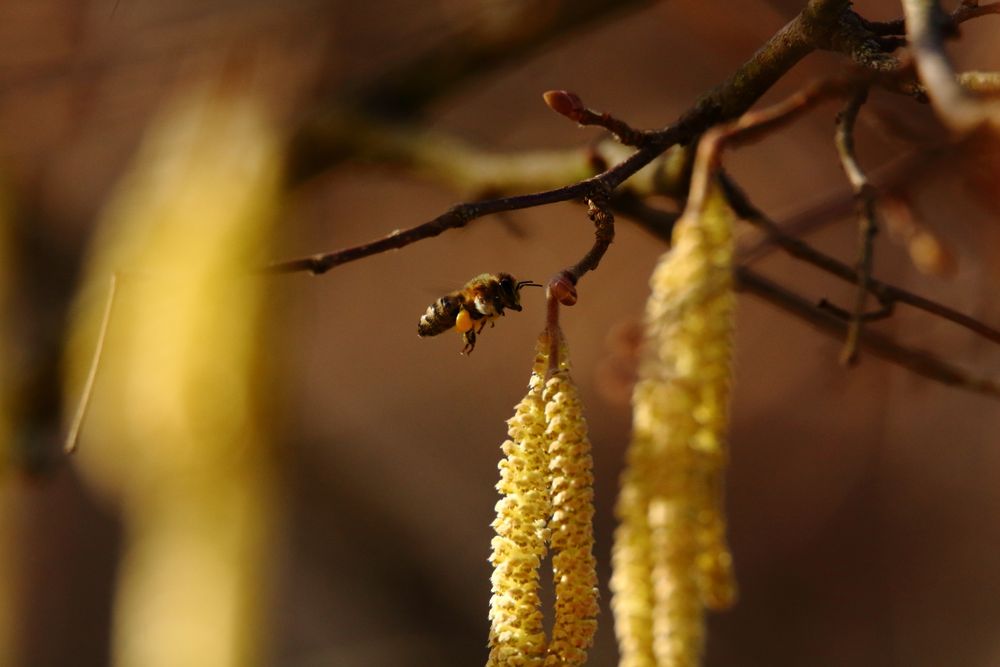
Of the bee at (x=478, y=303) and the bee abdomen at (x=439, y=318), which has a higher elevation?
the bee abdomen at (x=439, y=318)

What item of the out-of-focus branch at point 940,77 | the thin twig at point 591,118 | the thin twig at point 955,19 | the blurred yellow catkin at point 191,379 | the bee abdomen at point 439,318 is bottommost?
the out-of-focus branch at point 940,77

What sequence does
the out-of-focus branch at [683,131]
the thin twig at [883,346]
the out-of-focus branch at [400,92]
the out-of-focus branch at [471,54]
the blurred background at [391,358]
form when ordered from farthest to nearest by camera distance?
the blurred background at [391,358] → the out-of-focus branch at [400,92] → the out-of-focus branch at [471,54] → the thin twig at [883,346] → the out-of-focus branch at [683,131]

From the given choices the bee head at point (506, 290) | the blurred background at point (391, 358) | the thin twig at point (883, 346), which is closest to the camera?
the bee head at point (506, 290)

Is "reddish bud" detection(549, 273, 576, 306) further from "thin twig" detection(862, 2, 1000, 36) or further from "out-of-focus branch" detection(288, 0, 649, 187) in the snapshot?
"out-of-focus branch" detection(288, 0, 649, 187)

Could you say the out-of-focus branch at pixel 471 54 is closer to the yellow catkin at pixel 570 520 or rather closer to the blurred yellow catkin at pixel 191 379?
the blurred yellow catkin at pixel 191 379

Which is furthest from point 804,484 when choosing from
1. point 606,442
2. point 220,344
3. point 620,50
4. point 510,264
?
point 220,344

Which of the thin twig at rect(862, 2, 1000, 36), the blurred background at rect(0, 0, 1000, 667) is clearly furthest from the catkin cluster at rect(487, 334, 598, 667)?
the blurred background at rect(0, 0, 1000, 667)

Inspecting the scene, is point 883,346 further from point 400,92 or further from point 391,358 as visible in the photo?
point 391,358

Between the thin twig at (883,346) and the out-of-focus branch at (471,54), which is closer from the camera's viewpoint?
the thin twig at (883,346)

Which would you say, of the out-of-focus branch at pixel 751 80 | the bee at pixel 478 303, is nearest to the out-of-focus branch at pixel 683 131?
the out-of-focus branch at pixel 751 80
